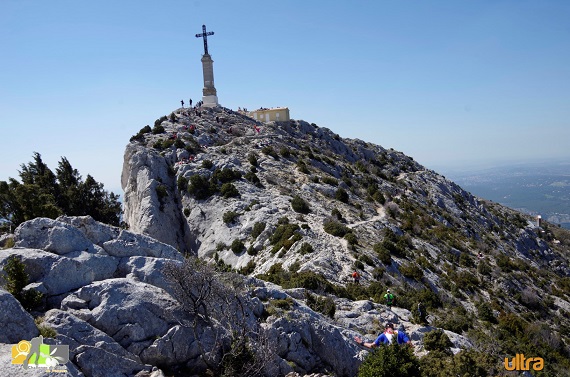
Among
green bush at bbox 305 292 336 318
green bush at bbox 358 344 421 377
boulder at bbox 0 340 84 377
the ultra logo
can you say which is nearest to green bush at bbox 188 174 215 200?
green bush at bbox 305 292 336 318

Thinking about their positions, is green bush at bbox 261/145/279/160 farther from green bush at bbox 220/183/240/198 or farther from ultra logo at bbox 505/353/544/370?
ultra logo at bbox 505/353/544/370

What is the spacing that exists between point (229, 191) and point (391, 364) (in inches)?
1163

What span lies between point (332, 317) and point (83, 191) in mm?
28884

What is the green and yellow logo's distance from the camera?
8.90m

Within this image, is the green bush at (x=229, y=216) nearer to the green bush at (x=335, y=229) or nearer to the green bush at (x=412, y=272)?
the green bush at (x=335, y=229)

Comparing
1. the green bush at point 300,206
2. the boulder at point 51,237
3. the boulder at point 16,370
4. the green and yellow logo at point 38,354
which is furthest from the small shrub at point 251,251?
the boulder at point 16,370

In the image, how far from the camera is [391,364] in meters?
11.8

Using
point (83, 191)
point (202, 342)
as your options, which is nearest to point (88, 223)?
point (202, 342)

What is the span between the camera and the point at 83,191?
36.8m

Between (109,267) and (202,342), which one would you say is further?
(109,267)

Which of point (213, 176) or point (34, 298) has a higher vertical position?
point (213, 176)

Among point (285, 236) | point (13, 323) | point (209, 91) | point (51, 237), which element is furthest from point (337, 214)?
point (209, 91)

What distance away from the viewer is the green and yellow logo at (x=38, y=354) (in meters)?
8.90

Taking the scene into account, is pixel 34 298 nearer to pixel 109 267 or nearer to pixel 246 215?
pixel 109 267
